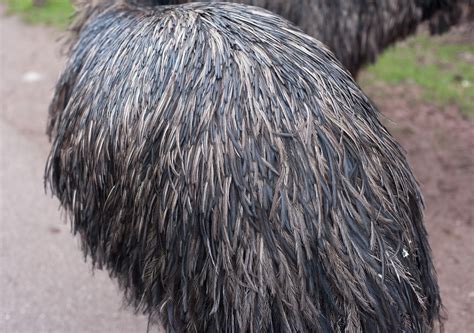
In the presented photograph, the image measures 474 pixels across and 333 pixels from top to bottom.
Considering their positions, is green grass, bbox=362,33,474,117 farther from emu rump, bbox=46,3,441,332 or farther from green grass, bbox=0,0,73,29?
green grass, bbox=0,0,73,29

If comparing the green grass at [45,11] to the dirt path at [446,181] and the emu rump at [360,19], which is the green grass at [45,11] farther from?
the emu rump at [360,19]

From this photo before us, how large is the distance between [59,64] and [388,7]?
3.59m

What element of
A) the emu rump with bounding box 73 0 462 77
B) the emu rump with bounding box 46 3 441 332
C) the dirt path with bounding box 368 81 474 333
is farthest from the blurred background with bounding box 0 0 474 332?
the emu rump with bounding box 46 3 441 332

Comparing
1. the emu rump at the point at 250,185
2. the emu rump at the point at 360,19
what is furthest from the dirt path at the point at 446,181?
the emu rump at the point at 250,185

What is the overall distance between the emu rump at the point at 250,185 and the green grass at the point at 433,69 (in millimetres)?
3101

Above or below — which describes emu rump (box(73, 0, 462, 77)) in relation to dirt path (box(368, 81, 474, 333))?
above

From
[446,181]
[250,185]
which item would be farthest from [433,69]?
[250,185]

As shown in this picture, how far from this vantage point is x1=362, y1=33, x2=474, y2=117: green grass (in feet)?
15.7

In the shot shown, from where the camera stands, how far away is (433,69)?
5242 mm

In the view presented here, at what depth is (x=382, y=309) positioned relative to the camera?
5.28ft

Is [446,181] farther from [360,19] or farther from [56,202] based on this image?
[56,202]

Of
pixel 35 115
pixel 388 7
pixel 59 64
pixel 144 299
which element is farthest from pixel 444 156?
pixel 59 64

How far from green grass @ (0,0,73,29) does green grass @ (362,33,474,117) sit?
3.39 m

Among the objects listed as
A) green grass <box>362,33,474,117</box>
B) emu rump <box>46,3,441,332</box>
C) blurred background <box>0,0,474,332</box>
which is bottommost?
blurred background <box>0,0,474,332</box>
